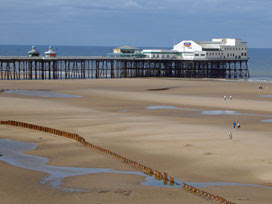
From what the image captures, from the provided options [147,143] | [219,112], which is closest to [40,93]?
[219,112]

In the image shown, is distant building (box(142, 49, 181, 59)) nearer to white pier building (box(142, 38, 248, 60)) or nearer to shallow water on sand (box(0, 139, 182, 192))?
white pier building (box(142, 38, 248, 60))

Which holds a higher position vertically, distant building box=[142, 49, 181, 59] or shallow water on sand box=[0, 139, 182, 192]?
distant building box=[142, 49, 181, 59]

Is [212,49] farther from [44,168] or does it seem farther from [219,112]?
[44,168]

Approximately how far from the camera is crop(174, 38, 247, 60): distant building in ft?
304

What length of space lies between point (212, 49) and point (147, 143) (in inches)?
2680

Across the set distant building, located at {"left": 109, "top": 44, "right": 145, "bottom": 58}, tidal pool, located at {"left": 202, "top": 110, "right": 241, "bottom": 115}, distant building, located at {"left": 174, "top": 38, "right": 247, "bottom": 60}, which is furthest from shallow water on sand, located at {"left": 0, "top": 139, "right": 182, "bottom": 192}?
distant building, located at {"left": 174, "top": 38, "right": 247, "bottom": 60}

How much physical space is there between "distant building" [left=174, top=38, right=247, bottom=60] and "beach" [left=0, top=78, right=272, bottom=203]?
1515 inches

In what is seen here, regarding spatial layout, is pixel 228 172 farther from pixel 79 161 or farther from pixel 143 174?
pixel 79 161

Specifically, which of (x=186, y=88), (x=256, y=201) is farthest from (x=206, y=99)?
(x=256, y=201)

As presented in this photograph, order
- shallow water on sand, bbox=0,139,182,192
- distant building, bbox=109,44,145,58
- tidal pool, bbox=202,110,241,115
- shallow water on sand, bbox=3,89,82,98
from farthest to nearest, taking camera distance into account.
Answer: distant building, bbox=109,44,145,58
shallow water on sand, bbox=3,89,82,98
tidal pool, bbox=202,110,241,115
shallow water on sand, bbox=0,139,182,192

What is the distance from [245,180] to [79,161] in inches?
284

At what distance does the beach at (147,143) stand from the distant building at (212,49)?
1515 inches

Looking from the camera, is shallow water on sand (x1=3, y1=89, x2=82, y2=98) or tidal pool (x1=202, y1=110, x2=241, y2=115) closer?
tidal pool (x1=202, y1=110, x2=241, y2=115)

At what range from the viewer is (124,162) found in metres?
23.8
